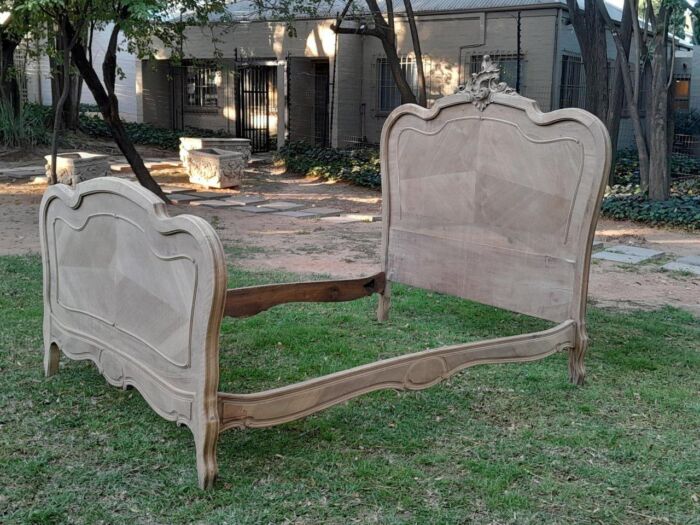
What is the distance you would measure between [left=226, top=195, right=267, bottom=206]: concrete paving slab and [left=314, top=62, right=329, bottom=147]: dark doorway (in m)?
7.23

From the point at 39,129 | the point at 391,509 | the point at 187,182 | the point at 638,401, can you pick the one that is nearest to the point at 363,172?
the point at 187,182

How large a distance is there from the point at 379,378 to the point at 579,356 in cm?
144

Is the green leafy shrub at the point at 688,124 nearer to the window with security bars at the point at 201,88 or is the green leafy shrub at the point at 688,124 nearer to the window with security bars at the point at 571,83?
the window with security bars at the point at 571,83

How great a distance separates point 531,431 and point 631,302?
3.30 meters

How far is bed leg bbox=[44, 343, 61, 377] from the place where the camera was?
410 cm

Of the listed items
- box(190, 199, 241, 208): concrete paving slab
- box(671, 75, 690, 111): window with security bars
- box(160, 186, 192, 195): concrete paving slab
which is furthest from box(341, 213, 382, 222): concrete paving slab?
box(671, 75, 690, 111): window with security bars

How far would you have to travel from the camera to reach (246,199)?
12.7 meters

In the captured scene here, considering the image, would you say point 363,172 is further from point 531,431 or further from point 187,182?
point 531,431

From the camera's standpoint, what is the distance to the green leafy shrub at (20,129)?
1641 centimetres

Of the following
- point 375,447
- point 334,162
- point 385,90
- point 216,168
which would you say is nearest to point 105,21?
point 216,168

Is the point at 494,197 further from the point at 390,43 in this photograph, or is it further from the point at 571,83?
the point at 571,83

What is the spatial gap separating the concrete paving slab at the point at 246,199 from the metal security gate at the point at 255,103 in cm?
787

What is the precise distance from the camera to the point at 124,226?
128 inches

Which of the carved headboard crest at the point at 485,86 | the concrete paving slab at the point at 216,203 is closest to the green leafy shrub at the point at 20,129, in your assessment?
the concrete paving slab at the point at 216,203
